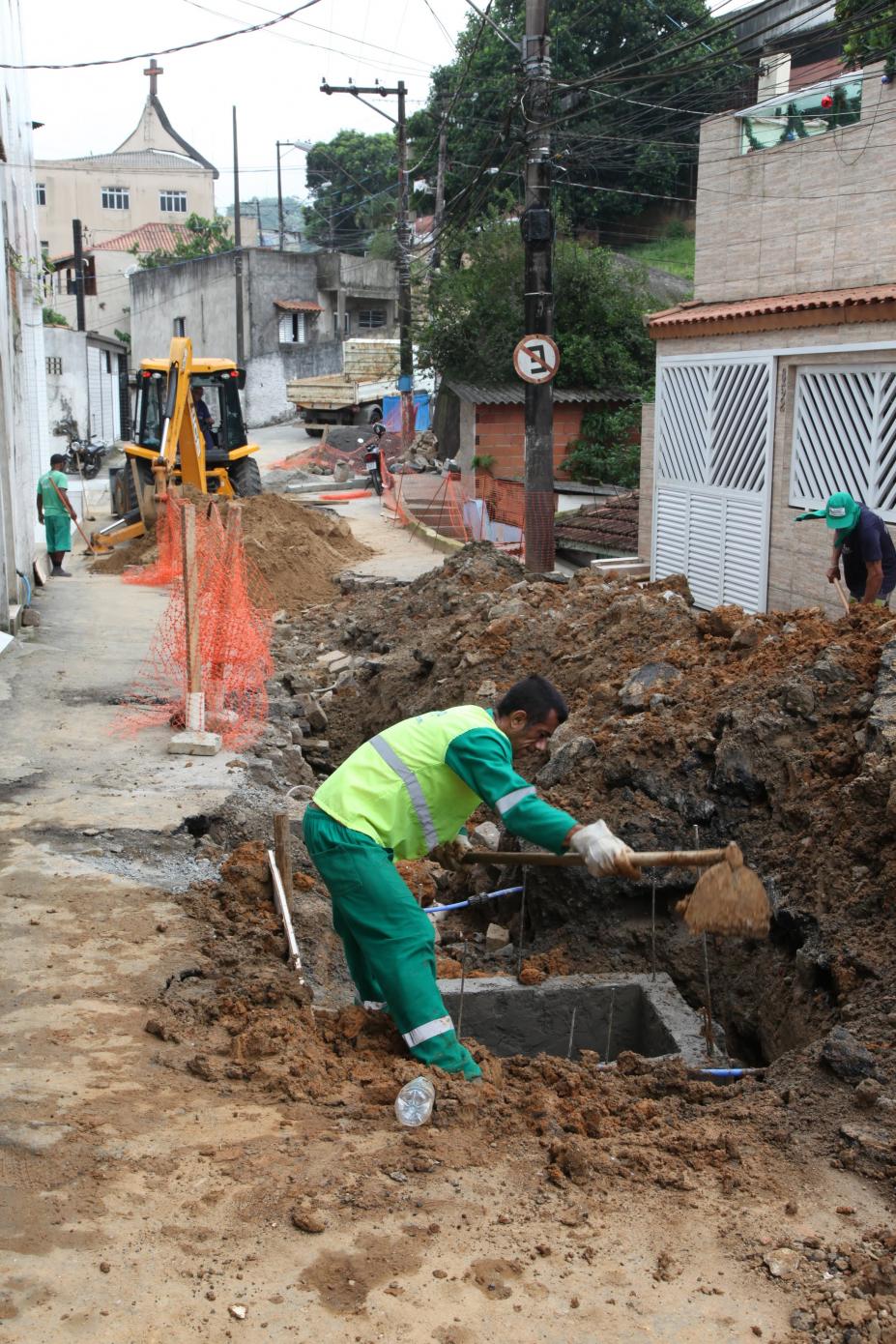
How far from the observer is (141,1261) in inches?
131

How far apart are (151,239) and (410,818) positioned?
216 feet

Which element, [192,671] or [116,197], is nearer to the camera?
[192,671]

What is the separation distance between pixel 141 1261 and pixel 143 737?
6.05 meters

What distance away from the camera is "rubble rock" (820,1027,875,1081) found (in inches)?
168

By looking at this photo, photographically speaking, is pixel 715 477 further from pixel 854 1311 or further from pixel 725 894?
pixel 854 1311

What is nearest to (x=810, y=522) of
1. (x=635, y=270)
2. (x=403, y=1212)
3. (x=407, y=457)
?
A: (x=403, y=1212)

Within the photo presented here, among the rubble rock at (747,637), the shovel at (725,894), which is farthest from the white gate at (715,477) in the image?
the shovel at (725,894)

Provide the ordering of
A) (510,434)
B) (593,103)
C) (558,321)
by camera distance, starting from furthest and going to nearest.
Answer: (593,103)
(558,321)
(510,434)

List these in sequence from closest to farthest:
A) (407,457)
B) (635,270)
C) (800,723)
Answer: (800,723) < (635,270) < (407,457)

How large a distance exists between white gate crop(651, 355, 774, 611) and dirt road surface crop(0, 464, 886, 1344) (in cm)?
1011

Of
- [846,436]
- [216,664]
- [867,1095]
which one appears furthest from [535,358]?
[867,1095]

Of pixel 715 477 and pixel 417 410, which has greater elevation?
pixel 417 410

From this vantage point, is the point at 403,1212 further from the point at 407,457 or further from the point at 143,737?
the point at 407,457

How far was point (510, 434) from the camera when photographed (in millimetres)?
25672
